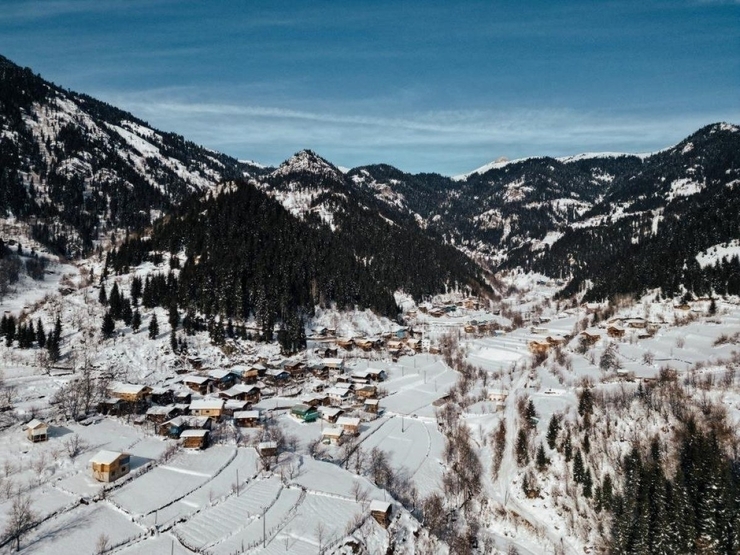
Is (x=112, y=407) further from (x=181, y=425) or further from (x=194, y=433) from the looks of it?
(x=194, y=433)

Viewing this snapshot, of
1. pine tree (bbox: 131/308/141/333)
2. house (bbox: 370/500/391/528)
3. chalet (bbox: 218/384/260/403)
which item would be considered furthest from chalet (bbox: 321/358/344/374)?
house (bbox: 370/500/391/528)

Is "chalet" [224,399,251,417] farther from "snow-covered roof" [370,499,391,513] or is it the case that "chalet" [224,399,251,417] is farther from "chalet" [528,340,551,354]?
"chalet" [528,340,551,354]

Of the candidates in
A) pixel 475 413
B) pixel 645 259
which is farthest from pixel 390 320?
pixel 645 259

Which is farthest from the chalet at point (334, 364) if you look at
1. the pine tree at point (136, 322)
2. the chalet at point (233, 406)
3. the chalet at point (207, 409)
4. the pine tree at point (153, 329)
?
the pine tree at point (136, 322)

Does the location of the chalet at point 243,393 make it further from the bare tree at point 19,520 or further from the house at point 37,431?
the bare tree at point 19,520

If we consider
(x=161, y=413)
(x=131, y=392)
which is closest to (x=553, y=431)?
(x=161, y=413)

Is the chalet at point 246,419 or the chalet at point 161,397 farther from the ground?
the chalet at point 161,397
